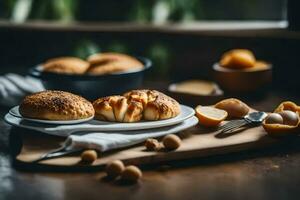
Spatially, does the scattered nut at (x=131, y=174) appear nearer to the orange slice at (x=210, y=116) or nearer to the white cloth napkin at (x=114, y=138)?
the white cloth napkin at (x=114, y=138)

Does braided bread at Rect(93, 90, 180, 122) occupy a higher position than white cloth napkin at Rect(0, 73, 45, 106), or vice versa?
braided bread at Rect(93, 90, 180, 122)

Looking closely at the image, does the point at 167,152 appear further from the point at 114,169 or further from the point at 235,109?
the point at 235,109

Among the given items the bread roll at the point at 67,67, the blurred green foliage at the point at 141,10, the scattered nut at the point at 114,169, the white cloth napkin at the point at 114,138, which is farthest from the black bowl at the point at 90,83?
the blurred green foliage at the point at 141,10

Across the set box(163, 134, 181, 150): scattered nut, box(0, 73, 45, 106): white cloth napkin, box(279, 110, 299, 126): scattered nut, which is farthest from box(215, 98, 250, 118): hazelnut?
box(0, 73, 45, 106): white cloth napkin

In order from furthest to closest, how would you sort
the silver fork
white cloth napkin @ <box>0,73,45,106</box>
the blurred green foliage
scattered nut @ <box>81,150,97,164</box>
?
1. the blurred green foliage
2. white cloth napkin @ <box>0,73,45,106</box>
3. the silver fork
4. scattered nut @ <box>81,150,97,164</box>

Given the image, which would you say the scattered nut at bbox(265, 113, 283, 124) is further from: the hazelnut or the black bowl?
the black bowl

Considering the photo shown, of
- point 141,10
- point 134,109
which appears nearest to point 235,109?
point 134,109
